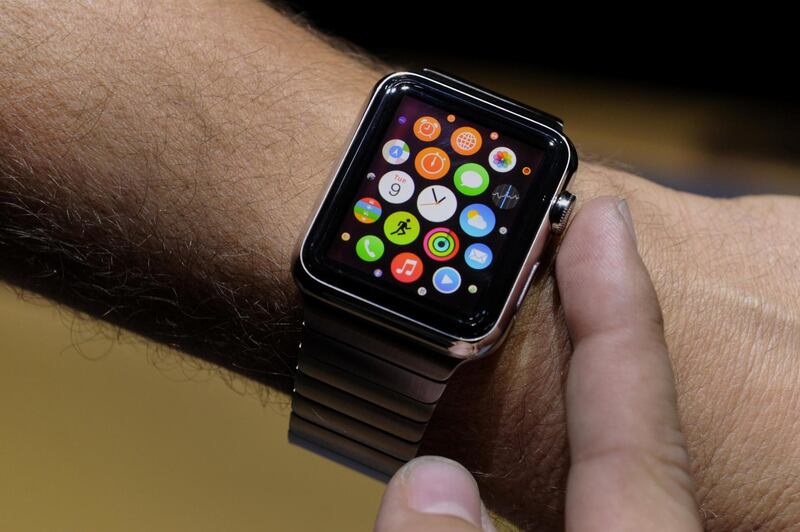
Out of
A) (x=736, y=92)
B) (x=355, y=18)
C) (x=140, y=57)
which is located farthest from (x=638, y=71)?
(x=140, y=57)

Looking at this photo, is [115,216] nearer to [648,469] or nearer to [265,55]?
[265,55]

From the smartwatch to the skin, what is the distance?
9 cm

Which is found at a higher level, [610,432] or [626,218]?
[626,218]

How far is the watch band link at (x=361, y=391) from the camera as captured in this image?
917 millimetres

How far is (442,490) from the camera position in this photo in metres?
0.76

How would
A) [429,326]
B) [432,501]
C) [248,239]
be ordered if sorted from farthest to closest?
1. [248,239]
2. [429,326]
3. [432,501]

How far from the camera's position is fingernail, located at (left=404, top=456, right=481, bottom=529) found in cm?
75

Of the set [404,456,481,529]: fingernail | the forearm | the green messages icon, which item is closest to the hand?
[404,456,481,529]: fingernail

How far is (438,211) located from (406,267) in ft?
0.23

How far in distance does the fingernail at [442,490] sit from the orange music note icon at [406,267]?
7.9 inches

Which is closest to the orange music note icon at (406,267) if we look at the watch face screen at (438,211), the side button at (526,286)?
the watch face screen at (438,211)

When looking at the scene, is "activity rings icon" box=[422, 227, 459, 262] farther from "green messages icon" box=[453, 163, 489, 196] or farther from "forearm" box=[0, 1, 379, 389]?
"forearm" box=[0, 1, 379, 389]

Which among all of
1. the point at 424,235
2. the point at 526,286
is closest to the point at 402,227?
the point at 424,235

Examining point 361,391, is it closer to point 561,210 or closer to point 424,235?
point 424,235
